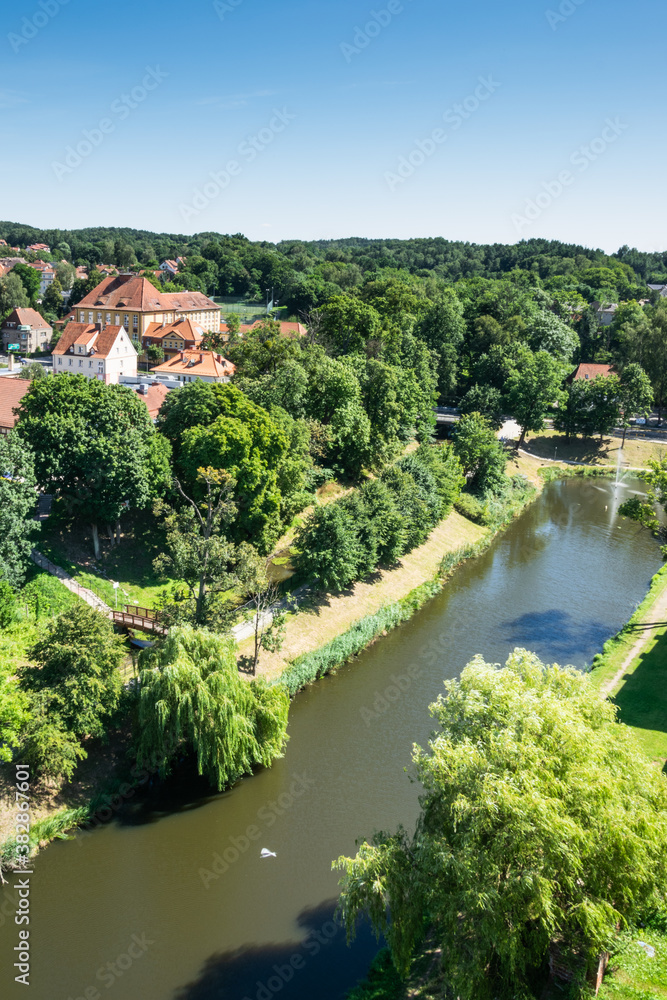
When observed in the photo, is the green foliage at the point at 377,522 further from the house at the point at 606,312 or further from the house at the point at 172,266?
the house at the point at 172,266

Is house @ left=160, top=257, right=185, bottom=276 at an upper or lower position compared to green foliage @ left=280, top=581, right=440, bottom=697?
upper

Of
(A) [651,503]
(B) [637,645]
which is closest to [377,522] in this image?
(B) [637,645]

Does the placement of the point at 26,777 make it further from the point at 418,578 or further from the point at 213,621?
the point at 418,578

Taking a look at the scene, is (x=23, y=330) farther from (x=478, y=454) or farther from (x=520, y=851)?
(x=520, y=851)

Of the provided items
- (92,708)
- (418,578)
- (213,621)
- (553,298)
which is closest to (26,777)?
(92,708)

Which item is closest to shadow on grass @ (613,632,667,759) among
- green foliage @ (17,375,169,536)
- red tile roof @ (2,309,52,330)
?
green foliage @ (17,375,169,536)

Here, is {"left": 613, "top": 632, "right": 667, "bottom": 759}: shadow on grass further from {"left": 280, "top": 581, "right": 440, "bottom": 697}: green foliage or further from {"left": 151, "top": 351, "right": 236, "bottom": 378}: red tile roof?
{"left": 151, "top": 351, "right": 236, "bottom": 378}: red tile roof
